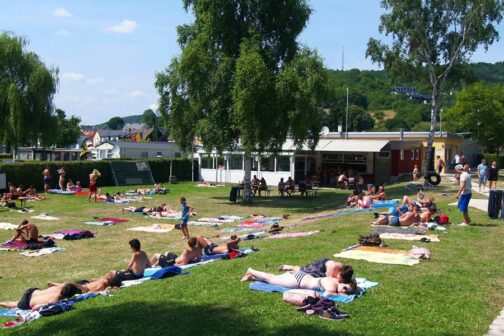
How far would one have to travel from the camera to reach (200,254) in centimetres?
1177

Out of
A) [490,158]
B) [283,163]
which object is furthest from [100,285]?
[490,158]

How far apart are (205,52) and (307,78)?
5.67 m

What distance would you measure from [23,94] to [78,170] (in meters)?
7.29

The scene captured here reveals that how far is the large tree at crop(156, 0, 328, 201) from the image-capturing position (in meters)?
25.2

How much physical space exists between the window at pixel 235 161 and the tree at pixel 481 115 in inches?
901

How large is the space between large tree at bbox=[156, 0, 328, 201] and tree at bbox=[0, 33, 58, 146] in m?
13.4

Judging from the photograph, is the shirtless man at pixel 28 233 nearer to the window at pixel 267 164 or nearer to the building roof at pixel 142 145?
the window at pixel 267 164

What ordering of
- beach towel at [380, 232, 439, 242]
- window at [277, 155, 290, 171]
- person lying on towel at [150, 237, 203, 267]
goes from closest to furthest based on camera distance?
1. person lying on towel at [150, 237, 203, 267]
2. beach towel at [380, 232, 439, 242]
3. window at [277, 155, 290, 171]

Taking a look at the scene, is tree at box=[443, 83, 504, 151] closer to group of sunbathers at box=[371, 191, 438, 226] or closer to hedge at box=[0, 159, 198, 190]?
hedge at box=[0, 159, 198, 190]

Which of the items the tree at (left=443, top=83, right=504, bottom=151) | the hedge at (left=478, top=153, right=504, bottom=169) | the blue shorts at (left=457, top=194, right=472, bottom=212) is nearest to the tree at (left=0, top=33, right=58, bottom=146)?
the blue shorts at (left=457, top=194, right=472, bottom=212)

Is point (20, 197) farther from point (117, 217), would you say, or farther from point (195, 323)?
point (195, 323)

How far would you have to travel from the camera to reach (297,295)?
24.6 ft

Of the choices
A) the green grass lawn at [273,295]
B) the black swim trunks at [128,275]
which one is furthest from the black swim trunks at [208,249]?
the black swim trunks at [128,275]

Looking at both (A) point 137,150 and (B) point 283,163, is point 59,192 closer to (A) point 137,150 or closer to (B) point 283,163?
(B) point 283,163
